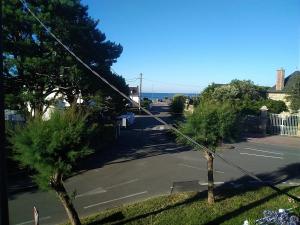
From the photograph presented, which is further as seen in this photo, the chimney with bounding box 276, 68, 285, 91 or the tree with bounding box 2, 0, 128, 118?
the chimney with bounding box 276, 68, 285, 91

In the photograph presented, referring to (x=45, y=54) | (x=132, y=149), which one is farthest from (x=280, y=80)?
(x=45, y=54)

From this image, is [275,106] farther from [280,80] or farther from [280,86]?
[280,80]

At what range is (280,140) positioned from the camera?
107ft

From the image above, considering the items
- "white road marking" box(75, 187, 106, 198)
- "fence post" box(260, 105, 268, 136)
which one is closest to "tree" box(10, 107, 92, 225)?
"white road marking" box(75, 187, 106, 198)

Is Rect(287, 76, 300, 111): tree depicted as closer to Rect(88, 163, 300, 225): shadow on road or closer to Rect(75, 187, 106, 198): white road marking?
Rect(88, 163, 300, 225): shadow on road

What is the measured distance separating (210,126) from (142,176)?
20.0 ft

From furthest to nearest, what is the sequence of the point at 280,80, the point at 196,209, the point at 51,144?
the point at 280,80
the point at 196,209
the point at 51,144

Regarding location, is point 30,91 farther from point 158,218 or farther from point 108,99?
point 158,218

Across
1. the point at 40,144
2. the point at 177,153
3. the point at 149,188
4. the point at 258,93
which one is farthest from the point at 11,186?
the point at 258,93

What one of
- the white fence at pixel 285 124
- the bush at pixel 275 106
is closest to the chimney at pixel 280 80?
the bush at pixel 275 106

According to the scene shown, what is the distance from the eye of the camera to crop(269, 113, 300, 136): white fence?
35.1 metres

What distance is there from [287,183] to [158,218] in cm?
781

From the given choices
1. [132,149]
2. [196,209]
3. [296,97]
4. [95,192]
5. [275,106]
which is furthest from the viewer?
[275,106]

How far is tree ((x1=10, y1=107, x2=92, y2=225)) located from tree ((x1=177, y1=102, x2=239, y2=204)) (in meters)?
4.73
